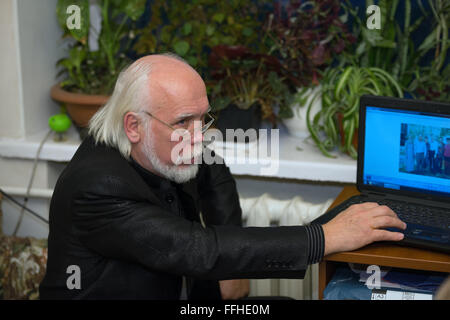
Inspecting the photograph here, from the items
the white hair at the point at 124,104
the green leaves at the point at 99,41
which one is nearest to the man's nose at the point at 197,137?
the white hair at the point at 124,104

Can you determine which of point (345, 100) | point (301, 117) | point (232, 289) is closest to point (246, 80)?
point (301, 117)

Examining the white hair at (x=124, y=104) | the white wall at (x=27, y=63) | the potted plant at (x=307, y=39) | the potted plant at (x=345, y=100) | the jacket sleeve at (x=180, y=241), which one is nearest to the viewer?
the jacket sleeve at (x=180, y=241)

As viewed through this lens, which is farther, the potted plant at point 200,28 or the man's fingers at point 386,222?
the potted plant at point 200,28

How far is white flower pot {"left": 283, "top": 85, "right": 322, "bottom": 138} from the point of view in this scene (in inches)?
89.8

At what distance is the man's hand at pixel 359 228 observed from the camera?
145 cm

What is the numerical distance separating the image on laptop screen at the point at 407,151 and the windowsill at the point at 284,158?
37cm

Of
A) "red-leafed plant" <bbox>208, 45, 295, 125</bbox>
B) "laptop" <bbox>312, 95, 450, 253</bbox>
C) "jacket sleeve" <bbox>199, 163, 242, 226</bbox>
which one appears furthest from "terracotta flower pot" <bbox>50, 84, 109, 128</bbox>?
"laptop" <bbox>312, 95, 450, 253</bbox>

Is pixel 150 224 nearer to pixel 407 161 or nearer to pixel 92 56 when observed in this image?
pixel 407 161

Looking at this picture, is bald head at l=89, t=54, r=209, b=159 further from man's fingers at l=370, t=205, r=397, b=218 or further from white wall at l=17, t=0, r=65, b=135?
white wall at l=17, t=0, r=65, b=135

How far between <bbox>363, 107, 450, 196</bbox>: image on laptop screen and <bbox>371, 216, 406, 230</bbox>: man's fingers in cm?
21

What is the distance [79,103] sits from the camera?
7.61 feet

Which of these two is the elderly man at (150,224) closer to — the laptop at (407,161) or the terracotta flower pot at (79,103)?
the laptop at (407,161)
